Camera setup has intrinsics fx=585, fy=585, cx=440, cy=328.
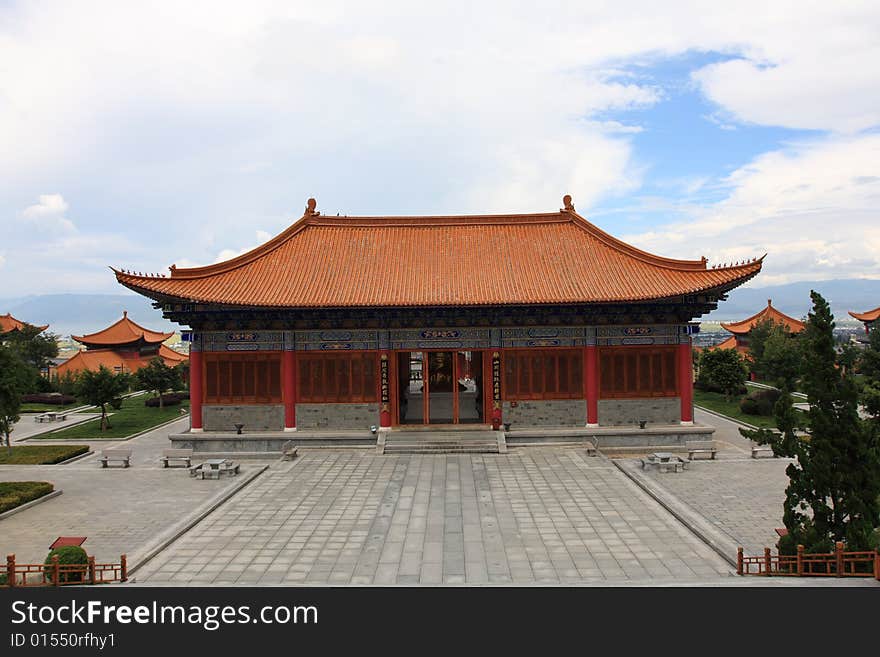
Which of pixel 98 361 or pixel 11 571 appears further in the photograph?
pixel 98 361

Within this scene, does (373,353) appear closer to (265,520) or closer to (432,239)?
(432,239)

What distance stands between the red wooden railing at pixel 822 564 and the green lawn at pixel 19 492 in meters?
15.8

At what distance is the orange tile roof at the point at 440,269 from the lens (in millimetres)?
19484

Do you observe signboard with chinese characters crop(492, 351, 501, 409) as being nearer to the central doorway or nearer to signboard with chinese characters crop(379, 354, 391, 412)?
the central doorway

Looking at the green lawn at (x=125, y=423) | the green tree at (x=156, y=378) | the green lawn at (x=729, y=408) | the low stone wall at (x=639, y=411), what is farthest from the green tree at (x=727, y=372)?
the green tree at (x=156, y=378)

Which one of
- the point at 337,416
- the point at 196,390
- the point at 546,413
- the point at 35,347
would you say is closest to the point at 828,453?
the point at 546,413

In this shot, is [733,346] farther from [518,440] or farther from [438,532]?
[438,532]

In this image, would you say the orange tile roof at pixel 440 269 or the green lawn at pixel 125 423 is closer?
the orange tile roof at pixel 440 269

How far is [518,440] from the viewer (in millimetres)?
19906

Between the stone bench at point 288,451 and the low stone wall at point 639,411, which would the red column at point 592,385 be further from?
the stone bench at point 288,451

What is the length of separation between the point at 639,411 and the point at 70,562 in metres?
17.3

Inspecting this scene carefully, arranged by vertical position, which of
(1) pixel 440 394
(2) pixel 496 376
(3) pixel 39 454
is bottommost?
(3) pixel 39 454

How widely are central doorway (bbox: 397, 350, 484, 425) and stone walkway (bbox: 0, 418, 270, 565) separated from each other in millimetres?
6425

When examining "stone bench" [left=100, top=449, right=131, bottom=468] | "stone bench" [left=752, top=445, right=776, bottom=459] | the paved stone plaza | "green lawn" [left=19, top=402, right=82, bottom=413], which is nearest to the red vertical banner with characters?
the paved stone plaza
